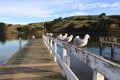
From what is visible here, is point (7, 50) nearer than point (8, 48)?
Yes

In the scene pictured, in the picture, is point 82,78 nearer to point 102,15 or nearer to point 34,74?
point 34,74

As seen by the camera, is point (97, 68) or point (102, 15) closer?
point (97, 68)

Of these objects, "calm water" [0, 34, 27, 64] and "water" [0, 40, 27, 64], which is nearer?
"water" [0, 40, 27, 64]

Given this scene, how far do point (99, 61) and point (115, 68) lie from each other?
830 millimetres

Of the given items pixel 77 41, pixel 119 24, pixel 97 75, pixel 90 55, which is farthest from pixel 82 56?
pixel 119 24

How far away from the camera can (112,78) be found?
433 centimetres

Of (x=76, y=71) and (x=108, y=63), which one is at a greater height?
(x=108, y=63)

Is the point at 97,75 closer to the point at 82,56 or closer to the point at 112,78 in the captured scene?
the point at 112,78

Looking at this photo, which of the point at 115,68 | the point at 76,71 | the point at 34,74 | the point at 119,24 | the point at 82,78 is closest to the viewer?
the point at 115,68

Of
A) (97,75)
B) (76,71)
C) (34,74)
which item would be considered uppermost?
(97,75)

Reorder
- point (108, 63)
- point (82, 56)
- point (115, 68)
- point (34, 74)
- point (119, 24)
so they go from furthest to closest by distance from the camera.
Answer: point (119, 24), point (34, 74), point (82, 56), point (108, 63), point (115, 68)

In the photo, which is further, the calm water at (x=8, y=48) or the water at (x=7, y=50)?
the calm water at (x=8, y=48)

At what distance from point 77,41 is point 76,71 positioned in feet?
34.3

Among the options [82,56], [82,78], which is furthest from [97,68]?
[82,78]
